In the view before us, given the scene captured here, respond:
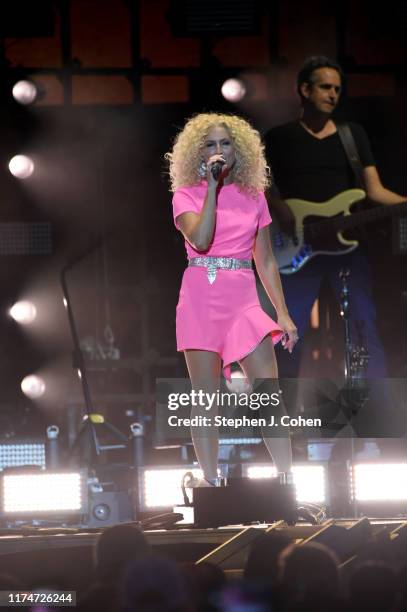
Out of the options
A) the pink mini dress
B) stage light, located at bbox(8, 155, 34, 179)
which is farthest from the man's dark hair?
the pink mini dress

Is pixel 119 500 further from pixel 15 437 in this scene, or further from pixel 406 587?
pixel 406 587

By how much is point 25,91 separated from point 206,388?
4016 millimetres

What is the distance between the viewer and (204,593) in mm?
2234

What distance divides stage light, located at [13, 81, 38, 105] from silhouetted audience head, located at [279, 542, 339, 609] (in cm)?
545

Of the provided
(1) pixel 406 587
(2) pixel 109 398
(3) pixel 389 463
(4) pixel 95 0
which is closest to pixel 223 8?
(4) pixel 95 0

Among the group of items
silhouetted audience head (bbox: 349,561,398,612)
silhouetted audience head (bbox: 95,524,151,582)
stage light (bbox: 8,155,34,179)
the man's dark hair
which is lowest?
silhouetted audience head (bbox: 349,561,398,612)

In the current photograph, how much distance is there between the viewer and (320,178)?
6.99 meters

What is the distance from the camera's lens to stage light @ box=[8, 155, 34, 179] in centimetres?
759

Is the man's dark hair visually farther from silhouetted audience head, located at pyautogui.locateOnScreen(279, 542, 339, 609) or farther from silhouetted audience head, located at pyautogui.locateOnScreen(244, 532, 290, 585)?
silhouetted audience head, located at pyautogui.locateOnScreen(279, 542, 339, 609)

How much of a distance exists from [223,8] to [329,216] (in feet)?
5.72

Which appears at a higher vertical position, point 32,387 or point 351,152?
point 351,152

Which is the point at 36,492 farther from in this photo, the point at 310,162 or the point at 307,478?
the point at 310,162

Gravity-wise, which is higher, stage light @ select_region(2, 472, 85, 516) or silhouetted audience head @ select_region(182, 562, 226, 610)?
stage light @ select_region(2, 472, 85, 516)

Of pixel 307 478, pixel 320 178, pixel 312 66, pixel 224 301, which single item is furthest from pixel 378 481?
pixel 312 66
